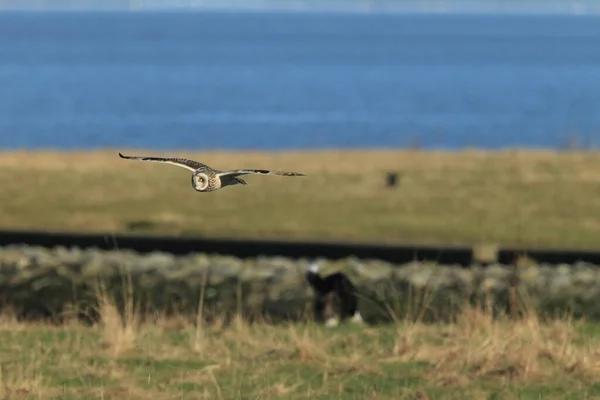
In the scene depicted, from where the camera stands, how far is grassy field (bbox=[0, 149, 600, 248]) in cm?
2312

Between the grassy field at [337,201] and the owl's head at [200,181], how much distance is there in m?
15.5

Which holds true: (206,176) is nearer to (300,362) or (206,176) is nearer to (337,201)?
(300,362)

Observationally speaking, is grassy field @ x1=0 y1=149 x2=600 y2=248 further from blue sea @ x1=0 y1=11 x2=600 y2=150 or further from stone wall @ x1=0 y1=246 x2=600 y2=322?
blue sea @ x1=0 y1=11 x2=600 y2=150

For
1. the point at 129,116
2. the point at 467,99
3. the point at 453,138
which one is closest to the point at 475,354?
the point at 453,138

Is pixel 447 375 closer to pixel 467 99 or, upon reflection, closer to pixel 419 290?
pixel 419 290

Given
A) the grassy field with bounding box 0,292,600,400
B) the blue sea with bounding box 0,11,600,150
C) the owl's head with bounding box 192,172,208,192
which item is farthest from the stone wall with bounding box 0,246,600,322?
the blue sea with bounding box 0,11,600,150

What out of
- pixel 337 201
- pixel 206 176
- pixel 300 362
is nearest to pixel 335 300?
pixel 300 362

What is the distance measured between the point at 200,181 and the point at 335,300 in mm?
8493

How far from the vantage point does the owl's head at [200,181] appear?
5930 mm

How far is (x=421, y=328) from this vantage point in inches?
508

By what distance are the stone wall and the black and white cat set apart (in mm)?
280

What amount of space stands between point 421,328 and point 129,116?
78537 millimetres

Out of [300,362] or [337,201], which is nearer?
[300,362]

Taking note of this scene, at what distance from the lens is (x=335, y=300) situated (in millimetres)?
14383
